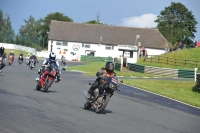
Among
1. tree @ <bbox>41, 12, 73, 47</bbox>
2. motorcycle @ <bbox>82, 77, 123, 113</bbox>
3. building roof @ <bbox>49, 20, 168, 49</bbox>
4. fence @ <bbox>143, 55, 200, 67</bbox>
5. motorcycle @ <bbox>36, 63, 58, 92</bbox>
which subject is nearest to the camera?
motorcycle @ <bbox>82, 77, 123, 113</bbox>

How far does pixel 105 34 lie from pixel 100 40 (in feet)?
7.58

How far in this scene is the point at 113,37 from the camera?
333 feet

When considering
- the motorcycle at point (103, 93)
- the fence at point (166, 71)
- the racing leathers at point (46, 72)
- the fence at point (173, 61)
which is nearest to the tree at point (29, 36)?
the fence at point (173, 61)

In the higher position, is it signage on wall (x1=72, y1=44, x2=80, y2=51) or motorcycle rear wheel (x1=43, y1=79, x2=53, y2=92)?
signage on wall (x1=72, y1=44, x2=80, y2=51)

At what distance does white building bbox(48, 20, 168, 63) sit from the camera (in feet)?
327

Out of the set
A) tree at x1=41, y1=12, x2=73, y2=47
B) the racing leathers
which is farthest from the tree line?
the racing leathers

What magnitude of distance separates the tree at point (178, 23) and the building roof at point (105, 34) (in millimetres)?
8320

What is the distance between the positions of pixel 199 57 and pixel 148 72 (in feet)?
53.0

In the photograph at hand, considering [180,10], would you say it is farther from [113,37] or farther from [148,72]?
[148,72]

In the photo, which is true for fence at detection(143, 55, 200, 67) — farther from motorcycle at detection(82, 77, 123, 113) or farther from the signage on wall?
motorcycle at detection(82, 77, 123, 113)

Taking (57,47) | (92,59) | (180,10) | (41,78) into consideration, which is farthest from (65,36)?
(41,78)

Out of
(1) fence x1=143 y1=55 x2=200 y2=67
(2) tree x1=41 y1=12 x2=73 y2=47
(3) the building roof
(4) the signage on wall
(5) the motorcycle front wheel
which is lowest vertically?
(5) the motorcycle front wheel

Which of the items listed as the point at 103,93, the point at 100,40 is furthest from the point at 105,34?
the point at 103,93

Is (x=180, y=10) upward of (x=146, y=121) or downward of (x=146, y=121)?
upward
